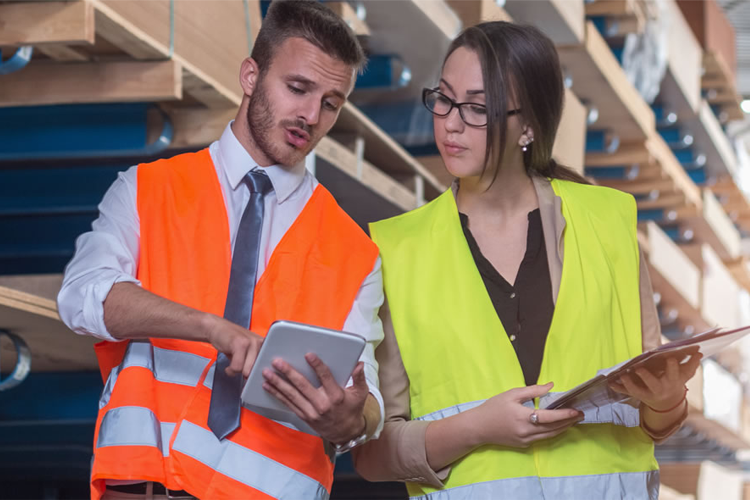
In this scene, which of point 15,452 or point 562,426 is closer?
point 562,426

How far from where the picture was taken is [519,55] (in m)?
2.18

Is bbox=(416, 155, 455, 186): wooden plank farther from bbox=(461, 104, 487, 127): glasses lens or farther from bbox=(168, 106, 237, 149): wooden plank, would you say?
bbox=(461, 104, 487, 127): glasses lens

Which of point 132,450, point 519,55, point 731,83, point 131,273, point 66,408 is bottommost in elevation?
point 66,408

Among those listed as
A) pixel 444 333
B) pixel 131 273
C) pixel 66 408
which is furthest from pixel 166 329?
pixel 66 408

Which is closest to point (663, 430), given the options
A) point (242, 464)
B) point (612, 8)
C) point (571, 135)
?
point (242, 464)

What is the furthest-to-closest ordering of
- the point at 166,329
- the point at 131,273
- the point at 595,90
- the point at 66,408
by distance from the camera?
the point at 595,90, the point at 66,408, the point at 131,273, the point at 166,329

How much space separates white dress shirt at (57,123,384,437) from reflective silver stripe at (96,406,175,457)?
0.14 metres

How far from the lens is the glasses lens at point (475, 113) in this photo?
2133 millimetres

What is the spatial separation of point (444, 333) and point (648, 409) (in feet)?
1.51

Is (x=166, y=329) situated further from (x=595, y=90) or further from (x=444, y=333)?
(x=595, y=90)

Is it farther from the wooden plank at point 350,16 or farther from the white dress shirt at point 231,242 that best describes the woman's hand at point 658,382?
the wooden plank at point 350,16

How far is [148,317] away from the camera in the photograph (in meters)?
1.72

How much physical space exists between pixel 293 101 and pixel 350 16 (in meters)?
1.08

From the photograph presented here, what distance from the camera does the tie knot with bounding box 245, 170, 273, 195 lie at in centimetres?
203
